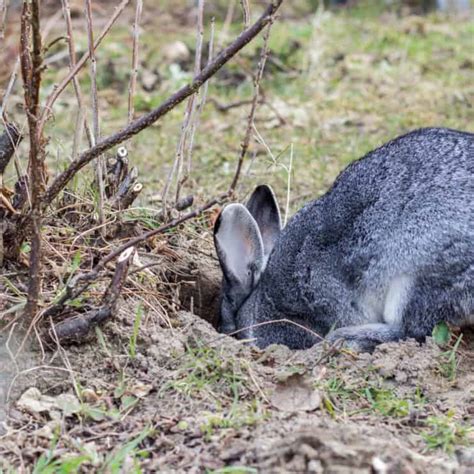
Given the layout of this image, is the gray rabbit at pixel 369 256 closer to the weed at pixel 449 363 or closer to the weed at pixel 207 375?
the weed at pixel 449 363

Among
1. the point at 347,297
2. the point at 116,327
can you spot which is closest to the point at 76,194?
the point at 116,327

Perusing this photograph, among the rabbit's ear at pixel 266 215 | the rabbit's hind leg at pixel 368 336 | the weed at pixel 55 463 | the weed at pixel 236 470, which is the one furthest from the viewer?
the rabbit's ear at pixel 266 215

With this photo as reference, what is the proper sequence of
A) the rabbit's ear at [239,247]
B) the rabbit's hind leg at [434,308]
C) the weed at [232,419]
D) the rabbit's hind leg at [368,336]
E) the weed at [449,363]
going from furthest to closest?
the rabbit's ear at [239,247]
the rabbit's hind leg at [368,336]
the rabbit's hind leg at [434,308]
the weed at [449,363]
the weed at [232,419]

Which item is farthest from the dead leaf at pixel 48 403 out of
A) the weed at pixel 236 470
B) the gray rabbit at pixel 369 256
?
the gray rabbit at pixel 369 256

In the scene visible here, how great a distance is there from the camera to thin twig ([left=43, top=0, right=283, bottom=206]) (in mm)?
3330

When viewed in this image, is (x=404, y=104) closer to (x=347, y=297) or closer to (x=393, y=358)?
(x=347, y=297)

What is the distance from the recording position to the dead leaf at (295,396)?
12.1 feet

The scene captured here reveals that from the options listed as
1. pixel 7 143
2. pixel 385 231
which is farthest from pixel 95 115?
pixel 385 231

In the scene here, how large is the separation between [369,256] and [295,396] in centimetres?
115

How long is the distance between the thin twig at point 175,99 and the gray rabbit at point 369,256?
1.23m

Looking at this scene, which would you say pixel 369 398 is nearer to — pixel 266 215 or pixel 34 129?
pixel 34 129

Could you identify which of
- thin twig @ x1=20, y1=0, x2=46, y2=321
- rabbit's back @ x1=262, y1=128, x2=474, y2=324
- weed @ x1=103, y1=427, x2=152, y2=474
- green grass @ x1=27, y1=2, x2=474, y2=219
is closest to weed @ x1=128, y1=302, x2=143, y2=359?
thin twig @ x1=20, y1=0, x2=46, y2=321

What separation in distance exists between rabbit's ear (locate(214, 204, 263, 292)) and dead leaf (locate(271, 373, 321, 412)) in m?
1.26

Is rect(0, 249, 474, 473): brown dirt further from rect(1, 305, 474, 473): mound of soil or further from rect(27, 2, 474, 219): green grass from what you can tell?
rect(27, 2, 474, 219): green grass
